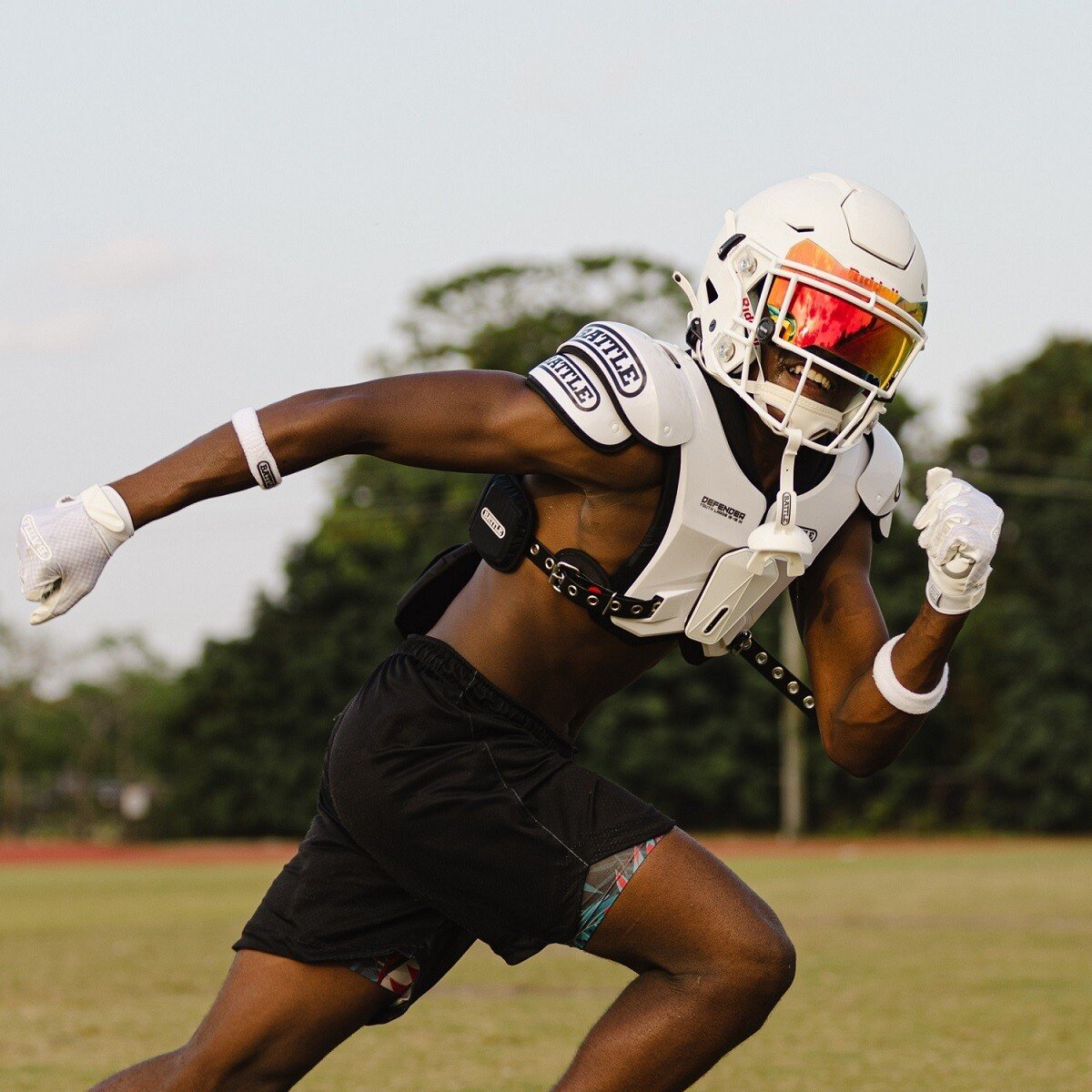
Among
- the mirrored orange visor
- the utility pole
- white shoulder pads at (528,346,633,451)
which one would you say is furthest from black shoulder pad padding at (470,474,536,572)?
the utility pole

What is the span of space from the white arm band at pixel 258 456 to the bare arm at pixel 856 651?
1381mm

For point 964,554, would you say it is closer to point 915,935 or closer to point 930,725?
point 915,935

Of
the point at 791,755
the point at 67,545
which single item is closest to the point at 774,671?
the point at 67,545

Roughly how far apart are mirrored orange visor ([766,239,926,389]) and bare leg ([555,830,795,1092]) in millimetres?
1173

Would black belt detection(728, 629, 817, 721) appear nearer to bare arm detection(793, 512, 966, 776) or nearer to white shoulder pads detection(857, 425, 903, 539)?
bare arm detection(793, 512, 966, 776)

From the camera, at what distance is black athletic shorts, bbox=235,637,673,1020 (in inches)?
146

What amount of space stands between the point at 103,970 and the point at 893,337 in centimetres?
838

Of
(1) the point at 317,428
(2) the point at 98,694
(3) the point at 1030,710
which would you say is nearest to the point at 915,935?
(1) the point at 317,428

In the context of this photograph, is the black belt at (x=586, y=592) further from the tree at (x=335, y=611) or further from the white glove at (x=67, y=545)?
the tree at (x=335, y=611)

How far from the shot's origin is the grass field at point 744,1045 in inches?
262

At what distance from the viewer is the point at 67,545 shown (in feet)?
11.3

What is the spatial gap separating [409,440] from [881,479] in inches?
48.0

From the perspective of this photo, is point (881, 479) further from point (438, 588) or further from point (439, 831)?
point (439, 831)

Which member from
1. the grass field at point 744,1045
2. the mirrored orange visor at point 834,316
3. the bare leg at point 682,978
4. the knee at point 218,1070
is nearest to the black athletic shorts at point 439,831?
the bare leg at point 682,978
